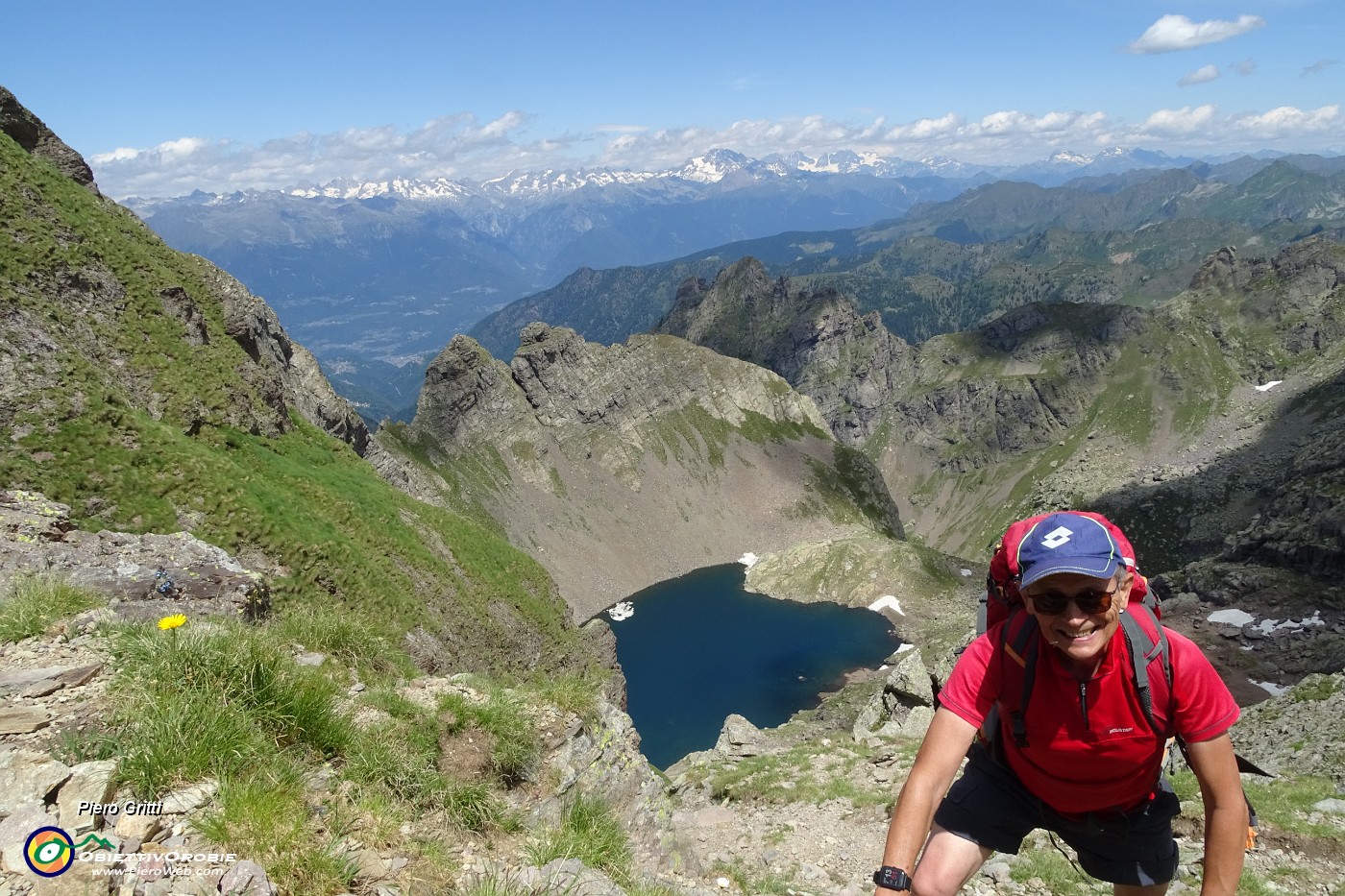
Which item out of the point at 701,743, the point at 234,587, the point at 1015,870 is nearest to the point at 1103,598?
the point at 1015,870

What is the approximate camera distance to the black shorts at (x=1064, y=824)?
6141 mm

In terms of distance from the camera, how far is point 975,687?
5.77 metres

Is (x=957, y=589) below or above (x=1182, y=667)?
below

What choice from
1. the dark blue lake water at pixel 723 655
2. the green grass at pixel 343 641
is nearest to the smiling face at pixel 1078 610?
the green grass at pixel 343 641

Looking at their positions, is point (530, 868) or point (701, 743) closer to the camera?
point (530, 868)

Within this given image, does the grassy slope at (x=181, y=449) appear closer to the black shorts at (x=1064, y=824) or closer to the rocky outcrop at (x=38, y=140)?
the rocky outcrop at (x=38, y=140)

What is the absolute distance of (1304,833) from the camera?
551 inches

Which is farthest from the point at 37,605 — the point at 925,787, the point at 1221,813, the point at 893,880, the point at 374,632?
the point at 1221,813

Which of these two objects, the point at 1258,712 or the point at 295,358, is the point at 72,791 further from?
the point at 295,358

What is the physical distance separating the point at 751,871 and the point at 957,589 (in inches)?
5808

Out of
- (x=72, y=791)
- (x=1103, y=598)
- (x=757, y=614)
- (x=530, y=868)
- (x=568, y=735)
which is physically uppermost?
(x=1103, y=598)

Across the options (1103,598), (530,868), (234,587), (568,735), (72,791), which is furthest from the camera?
(234,587)

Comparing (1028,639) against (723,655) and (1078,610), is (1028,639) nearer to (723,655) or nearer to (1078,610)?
(1078,610)

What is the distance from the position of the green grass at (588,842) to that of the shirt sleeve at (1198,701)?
5.86 m
